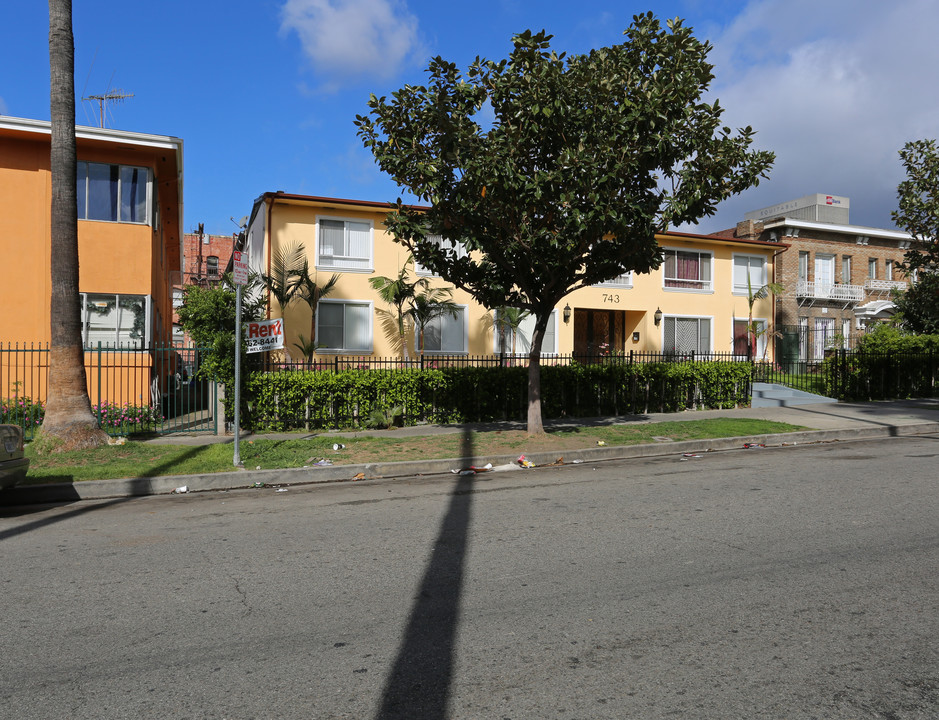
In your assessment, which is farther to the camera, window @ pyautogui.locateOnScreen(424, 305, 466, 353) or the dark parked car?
window @ pyautogui.locateOnScreen(424, 305, 466, 353)

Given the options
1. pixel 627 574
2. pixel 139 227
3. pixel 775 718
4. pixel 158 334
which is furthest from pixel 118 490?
pixel 158 334

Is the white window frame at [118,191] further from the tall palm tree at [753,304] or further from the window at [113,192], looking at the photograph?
the tall palm tree at [753,304]

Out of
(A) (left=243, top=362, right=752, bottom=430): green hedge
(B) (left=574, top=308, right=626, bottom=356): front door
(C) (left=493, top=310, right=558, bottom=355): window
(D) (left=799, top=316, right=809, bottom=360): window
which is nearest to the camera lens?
(A) (left=243, top=362, right=752, bottom=430): green hedge

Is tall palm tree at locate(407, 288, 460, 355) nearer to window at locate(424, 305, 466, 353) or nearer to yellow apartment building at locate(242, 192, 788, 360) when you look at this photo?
window at locate(424, 305, 466, 353)

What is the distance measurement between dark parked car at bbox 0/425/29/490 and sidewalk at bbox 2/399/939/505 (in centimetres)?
86

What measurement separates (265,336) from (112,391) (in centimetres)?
767

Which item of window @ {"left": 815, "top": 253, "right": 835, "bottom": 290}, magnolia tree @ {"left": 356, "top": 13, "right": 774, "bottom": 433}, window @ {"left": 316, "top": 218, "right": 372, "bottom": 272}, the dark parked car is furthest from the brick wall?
the dark parked car

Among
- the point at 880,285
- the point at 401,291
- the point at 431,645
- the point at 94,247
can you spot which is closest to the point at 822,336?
the point at 880,285

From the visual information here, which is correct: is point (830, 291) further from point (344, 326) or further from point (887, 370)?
point (344, 326)

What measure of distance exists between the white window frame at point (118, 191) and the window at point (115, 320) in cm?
183

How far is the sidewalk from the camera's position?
904cm

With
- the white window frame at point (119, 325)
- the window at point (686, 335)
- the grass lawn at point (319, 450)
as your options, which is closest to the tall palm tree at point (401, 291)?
the white window frame at point (119, 325)

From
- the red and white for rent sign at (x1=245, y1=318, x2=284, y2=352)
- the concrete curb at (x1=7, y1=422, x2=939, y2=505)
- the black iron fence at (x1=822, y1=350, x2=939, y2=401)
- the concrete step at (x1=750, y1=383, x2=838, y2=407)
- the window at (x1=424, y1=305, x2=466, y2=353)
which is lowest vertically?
the concrete curb at (x1=7, y1=422, x2=939, y2=505)

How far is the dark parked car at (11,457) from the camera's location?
760 cm
